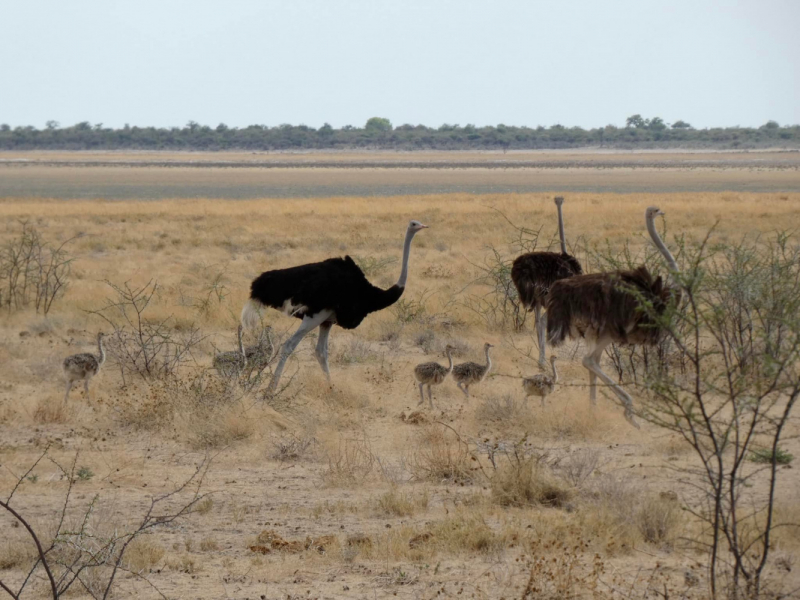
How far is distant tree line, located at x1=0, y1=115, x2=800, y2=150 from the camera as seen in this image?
442 feet

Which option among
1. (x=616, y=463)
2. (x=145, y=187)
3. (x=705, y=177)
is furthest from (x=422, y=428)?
(x=705, y=177)

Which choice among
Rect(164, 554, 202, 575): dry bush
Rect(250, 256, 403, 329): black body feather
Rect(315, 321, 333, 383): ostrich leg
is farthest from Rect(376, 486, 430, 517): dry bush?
Rect(315, 321, 333, 383): ostrich leg

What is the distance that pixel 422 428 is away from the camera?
8.41m

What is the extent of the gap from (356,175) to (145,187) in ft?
62.4

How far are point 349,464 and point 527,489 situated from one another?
140 cm

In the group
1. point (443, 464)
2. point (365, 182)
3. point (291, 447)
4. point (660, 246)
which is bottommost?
point (365, 182)

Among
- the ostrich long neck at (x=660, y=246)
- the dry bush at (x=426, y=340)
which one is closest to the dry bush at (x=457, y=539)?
the ostrich long neck at (x=660, y=246)

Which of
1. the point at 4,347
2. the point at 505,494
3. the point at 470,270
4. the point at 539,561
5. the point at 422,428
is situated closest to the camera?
the point at 539,561

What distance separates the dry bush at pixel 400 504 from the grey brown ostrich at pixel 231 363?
3.24 m

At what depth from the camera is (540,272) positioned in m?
10.6

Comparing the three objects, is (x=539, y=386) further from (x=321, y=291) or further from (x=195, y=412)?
(x=195, y=412)

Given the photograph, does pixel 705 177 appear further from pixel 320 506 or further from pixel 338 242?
pixel 320 506

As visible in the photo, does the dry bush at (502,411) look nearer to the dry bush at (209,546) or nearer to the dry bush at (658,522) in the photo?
the dry bush at (658,522)

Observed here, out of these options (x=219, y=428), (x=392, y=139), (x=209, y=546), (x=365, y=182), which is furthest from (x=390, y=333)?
(x=392, y=139)
